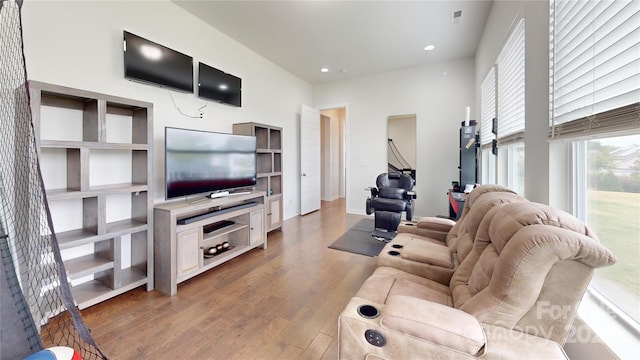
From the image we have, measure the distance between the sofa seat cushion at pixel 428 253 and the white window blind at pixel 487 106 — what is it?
207 cm

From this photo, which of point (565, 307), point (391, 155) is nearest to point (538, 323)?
point (565, 307)

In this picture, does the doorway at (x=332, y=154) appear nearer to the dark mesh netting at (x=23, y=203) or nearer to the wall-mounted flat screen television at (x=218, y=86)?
the wall-mounted flat screen television at (x=218, y=86)

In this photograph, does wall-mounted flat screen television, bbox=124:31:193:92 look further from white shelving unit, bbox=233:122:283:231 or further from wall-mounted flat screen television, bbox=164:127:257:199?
white shelving unit, bbox=233:122:283:231

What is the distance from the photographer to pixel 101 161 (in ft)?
7.45

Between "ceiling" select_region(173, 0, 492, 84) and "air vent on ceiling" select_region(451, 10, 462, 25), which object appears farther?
"air vent on ceiling" select_region(451, 10, 462, 25)

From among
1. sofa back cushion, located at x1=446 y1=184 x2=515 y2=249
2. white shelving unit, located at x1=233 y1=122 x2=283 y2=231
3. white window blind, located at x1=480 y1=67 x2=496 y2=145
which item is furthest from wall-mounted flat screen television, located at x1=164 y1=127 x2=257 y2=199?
white window blind, located at x1=480 y1=67 x2=496 y2=145

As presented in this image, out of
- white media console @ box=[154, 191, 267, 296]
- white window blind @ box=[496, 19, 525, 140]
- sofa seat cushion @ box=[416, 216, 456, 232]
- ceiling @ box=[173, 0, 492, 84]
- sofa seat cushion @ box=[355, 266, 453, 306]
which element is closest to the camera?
sofa seat cushion @ box=[355, 266, 453, 306]

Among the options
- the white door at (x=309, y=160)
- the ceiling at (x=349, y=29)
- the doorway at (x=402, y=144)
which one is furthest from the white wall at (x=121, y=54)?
the doorway at (x=402, y=144)

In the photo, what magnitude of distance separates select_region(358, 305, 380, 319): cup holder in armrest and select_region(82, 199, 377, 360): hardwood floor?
637 millimetres

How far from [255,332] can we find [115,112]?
2.34 metres

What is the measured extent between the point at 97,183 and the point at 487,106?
183 inches

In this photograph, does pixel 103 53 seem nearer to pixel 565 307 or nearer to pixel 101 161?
pixel 101 161

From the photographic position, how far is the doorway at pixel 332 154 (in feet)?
24.0

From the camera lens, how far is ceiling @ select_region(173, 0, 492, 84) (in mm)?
2896
